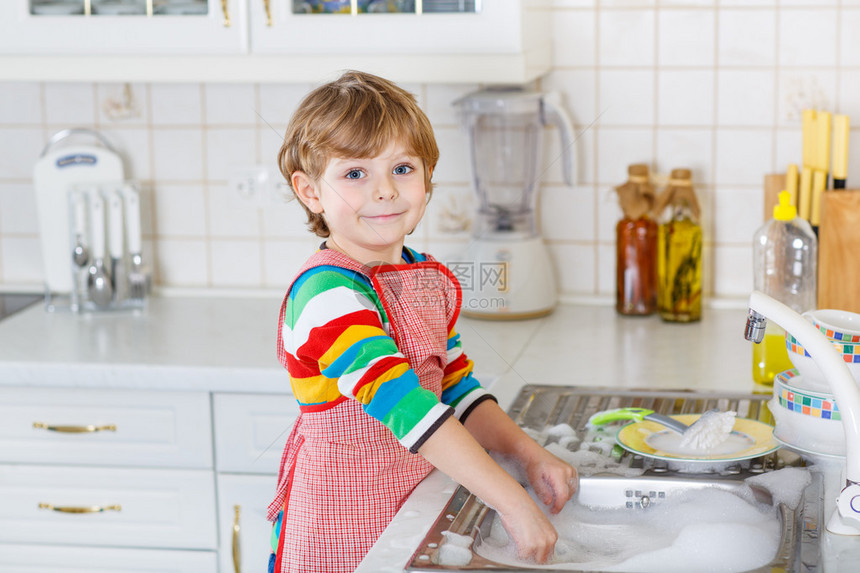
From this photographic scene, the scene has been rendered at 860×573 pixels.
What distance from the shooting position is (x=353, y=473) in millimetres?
1197

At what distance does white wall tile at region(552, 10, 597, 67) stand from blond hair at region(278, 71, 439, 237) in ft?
3.03

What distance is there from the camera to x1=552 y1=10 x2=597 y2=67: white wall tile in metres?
2.01

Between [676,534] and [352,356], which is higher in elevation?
[352,356]

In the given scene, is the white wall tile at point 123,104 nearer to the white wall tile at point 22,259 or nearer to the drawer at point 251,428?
the white wall tile at point 22,259

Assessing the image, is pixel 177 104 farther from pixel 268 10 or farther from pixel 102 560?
pixel 102 560

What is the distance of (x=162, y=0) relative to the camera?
1.84 meters

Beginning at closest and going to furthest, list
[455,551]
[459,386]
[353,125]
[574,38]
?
[455,551] < [353,125] < [459,386] < [574,38]

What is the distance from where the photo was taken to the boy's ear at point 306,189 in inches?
46.5

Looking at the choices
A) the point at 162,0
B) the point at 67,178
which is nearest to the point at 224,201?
the point at 67,178

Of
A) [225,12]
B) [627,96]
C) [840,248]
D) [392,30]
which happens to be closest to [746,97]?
[627,96]

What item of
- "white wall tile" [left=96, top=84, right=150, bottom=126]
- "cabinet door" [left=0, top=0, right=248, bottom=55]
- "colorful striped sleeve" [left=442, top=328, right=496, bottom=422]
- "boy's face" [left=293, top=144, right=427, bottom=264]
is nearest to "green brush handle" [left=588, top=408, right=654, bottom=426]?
"colorful striped sleeve" [left=442, top=328, right=496, bottom=422]

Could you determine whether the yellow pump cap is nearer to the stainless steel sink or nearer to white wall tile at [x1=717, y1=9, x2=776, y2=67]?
the stainless steel sink

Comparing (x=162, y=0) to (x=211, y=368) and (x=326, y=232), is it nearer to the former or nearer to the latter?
(x=211, y=368)

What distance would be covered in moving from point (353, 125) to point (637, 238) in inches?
38.9
